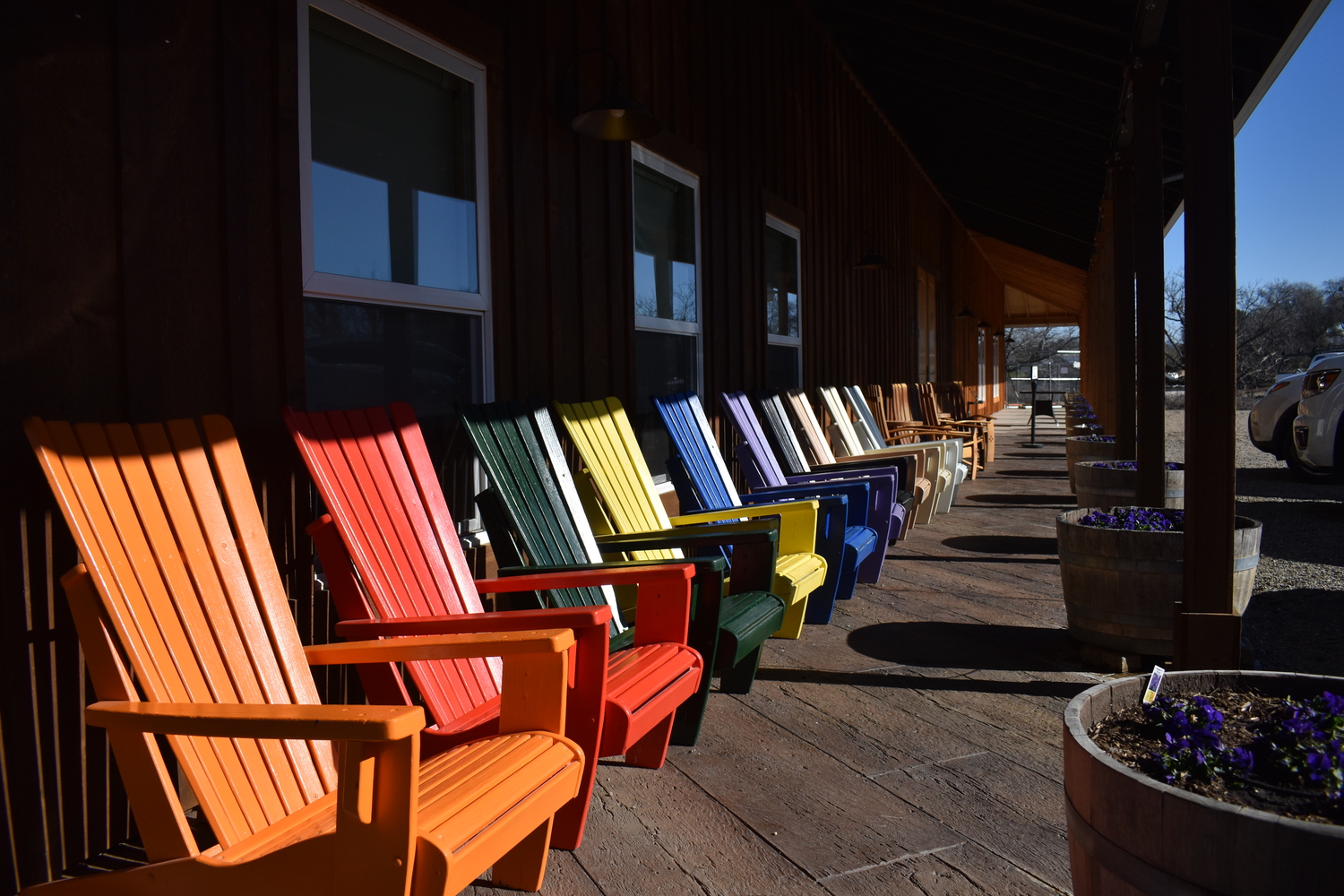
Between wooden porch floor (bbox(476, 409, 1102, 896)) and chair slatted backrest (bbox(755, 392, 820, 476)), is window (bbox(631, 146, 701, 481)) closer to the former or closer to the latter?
chair slatted backrest (bbox(755, 392, 820, 476))

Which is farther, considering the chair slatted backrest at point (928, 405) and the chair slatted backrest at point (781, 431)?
the chair slatted backrest at point (928, 405)

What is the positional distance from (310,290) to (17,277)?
2.28 ft

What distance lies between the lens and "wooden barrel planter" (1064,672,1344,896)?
0.97m

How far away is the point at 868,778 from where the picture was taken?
2150 millimetres

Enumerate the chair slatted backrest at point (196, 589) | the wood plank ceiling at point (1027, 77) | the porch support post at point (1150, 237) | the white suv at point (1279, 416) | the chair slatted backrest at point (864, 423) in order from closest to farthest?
the chair slatted backrest at point (196, 589) → the porch support post at point (1150, 237) → the wood plank ceiling at point (1027, 77) → the chair slatted backrest at point (864, 423) → the white suv at point (1279, 416)

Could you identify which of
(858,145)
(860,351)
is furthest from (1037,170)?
(860,351)

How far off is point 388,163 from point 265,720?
1.86 m

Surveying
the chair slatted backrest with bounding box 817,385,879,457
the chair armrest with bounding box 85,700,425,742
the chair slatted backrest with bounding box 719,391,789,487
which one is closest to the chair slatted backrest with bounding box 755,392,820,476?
the chair slatted backrest with bounding box 719,391,789,487

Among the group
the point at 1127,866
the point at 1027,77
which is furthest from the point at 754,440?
the point at 1027,77

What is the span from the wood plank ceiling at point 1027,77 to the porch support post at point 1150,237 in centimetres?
20

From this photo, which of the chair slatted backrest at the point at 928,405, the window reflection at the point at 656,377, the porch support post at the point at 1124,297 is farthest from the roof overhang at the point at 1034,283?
the window reflection at the point at 656,377

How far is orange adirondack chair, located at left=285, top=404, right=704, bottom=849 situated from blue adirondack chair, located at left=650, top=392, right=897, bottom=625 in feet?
4.80

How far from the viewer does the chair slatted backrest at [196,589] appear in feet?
4.63

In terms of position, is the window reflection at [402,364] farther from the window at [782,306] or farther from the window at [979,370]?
the window at [979,370]
